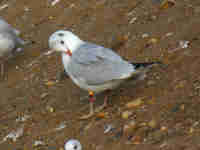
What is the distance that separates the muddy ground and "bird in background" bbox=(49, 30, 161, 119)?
32 centimetres

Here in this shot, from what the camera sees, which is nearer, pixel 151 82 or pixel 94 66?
pixel 94 66

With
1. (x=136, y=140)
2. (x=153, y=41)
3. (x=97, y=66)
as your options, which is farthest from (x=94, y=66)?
(x=153, y=41)

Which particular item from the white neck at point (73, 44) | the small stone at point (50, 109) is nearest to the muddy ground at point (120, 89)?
the small stone at point (50, 109)

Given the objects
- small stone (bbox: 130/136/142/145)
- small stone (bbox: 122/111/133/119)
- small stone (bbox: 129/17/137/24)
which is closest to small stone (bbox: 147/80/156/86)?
small stone (bbox: 122/111/133/119)

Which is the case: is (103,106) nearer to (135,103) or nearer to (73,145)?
(135,103)

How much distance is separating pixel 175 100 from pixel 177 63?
2.96ft

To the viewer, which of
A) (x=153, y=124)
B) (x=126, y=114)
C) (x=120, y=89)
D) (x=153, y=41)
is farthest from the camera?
(x=153, y=41)

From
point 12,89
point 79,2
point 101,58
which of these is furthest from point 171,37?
point 79,2

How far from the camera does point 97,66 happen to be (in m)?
4.84

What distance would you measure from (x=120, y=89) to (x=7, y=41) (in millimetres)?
3575

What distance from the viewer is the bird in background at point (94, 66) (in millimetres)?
4766

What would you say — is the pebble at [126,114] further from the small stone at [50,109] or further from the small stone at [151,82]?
the small stone at [50,109]

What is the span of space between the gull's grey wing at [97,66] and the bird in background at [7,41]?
133 inches

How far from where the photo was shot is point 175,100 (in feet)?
14.8
